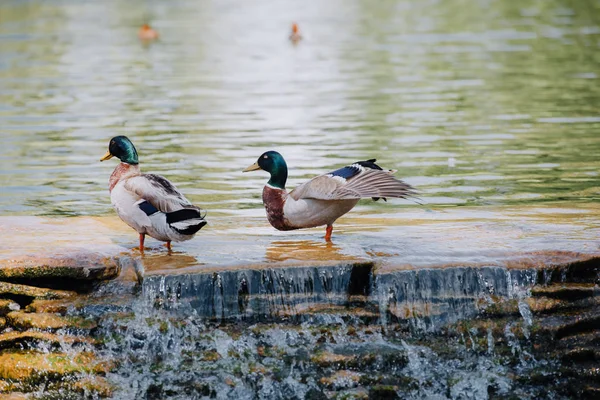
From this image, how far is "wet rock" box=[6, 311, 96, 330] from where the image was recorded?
8180 millimetres

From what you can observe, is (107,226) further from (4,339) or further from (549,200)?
(549,200)

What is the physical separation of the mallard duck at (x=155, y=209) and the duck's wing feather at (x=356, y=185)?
99 centimetres

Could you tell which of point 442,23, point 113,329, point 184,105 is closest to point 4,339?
point 113,329

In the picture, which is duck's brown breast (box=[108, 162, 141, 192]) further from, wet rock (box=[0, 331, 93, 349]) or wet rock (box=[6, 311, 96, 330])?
wet rock (box=[0, 331, 93, 349])

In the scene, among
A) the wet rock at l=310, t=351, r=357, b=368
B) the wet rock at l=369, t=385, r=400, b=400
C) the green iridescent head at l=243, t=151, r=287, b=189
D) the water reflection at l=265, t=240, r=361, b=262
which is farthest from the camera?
the green iridescent head at l=243, t=151, r=287, b=189

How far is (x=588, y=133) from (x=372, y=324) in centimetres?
1054

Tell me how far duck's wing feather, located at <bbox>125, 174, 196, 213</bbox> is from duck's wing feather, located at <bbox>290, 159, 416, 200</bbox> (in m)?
1.04

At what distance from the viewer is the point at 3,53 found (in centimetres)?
3272

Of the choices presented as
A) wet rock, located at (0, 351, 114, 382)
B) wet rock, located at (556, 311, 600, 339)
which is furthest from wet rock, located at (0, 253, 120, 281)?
wet rock, located at (556, 311, 600, 339)

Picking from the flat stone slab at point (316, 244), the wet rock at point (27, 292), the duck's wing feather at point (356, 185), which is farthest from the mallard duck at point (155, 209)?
the duck's wing feather at point (356, 185)

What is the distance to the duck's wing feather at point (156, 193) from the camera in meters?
8.70

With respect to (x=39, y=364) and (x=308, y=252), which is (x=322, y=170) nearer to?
(x=308, y=252)

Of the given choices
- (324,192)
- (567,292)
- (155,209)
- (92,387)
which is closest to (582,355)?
(567,292)

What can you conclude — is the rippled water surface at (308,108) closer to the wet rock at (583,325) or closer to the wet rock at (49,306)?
the wet rock at (49,306)
